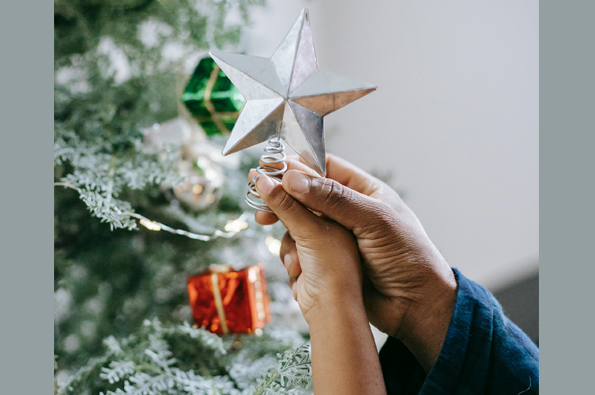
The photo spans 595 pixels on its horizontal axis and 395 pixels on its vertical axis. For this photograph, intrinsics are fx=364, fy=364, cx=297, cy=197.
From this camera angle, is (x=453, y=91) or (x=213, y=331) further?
(x=453, y=91)

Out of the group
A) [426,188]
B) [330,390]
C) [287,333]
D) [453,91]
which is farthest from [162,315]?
[453,91]

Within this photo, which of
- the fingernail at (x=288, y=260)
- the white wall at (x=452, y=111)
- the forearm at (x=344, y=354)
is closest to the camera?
the forearm at (x=344, y=354)

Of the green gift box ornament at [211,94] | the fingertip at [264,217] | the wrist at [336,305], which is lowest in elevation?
the wrist at [336,305]

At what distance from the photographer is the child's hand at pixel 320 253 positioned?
1.45ft

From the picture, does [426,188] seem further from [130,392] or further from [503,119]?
[130,392]

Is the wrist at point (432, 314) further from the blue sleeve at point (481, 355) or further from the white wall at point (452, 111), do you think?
the white wall at point (452, 111)

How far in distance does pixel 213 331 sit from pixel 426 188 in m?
0.91

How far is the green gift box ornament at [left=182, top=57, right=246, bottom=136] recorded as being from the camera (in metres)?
0.68

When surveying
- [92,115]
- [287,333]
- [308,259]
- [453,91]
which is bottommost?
[287,333]

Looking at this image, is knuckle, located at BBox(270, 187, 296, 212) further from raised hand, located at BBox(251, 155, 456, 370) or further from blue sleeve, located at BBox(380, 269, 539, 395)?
blue sleeve, located at BBox(380, 269, 539, 395)

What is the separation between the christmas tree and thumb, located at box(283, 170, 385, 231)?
0.25 metres

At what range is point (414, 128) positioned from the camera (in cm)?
130

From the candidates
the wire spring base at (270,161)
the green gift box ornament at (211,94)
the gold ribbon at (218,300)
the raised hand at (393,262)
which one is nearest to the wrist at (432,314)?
the raised hand at (393,262)

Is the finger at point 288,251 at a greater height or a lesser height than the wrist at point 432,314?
greater
